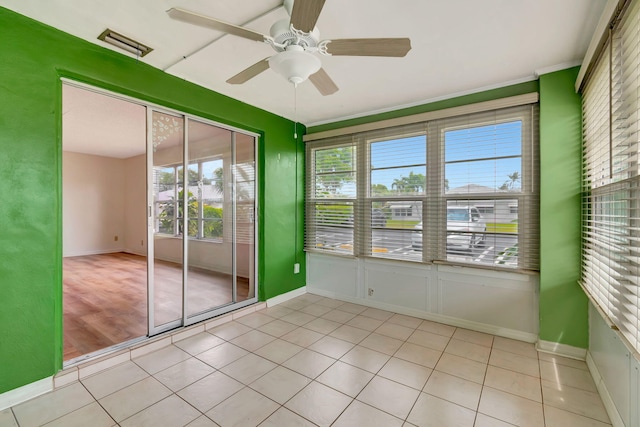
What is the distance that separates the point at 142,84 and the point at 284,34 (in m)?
1.69

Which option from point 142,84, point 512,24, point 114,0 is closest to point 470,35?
point 512,24

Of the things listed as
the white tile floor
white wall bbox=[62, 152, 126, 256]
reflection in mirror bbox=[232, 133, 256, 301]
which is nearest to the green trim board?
reflection in mirror bbox=[232, 133, 256, 301]

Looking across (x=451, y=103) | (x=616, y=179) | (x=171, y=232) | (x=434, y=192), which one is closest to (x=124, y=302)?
(x=171, y=232)

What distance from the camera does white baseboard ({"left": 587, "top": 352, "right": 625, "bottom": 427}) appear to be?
166 cm

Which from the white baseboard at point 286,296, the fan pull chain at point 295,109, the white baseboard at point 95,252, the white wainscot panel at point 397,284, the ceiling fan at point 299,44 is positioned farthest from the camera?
the white baseboard at point 95,252

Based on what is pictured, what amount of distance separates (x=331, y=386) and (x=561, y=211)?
246 cm

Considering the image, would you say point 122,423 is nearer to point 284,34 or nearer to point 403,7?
point 284,34

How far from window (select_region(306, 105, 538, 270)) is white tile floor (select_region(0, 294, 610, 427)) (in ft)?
3.21

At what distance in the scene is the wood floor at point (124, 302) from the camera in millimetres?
2707

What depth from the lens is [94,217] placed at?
686 centimetres

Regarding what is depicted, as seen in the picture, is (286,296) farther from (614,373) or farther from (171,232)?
(614,373)

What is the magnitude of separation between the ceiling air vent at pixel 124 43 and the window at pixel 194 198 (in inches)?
39.2

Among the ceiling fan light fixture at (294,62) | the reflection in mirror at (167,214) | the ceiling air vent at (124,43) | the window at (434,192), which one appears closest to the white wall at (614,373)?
the window at (434,192)

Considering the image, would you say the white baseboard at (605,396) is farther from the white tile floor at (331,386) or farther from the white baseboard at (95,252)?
the white baseboard at (95,252)
